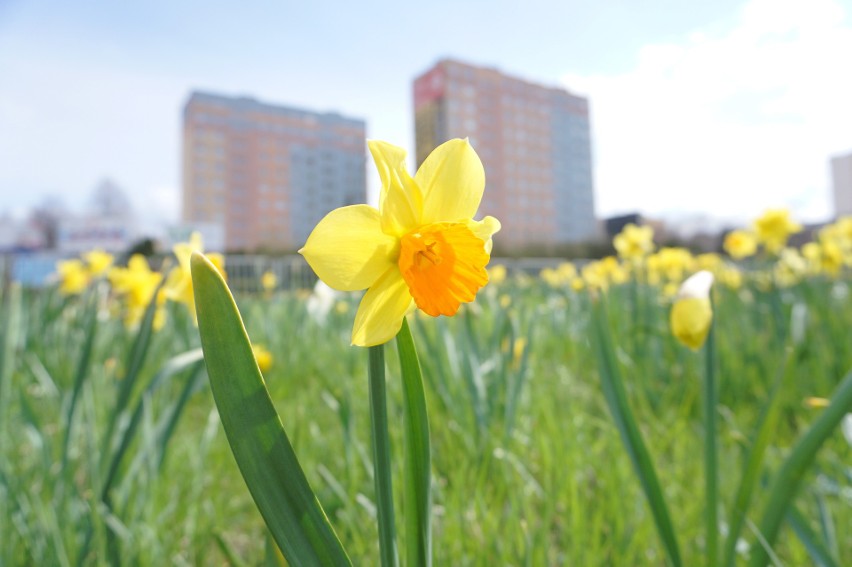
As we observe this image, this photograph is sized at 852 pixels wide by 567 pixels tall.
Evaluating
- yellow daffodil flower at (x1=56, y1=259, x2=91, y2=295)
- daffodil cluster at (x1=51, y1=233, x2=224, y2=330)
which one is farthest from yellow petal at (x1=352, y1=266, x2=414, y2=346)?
yellow daffodil flower at (x1=56, y1=259, x2=91, y2=295)

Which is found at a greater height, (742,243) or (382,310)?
(742,243)

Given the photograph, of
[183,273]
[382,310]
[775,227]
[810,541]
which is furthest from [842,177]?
[382,310]

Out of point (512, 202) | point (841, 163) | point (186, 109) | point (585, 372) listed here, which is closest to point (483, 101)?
point (512, 202)

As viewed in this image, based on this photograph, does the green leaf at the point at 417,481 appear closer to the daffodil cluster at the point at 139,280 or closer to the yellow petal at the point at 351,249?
the yellow petal at the point at 351,249

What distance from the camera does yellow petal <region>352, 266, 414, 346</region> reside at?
12.9 inches

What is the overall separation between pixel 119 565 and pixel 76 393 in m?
0.25

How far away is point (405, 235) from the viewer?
0.36 metres

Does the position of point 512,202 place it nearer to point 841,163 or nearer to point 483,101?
point 483,101

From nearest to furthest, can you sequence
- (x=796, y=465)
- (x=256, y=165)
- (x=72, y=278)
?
1. (x=796, y=465)
2. (x=72, y=278)
3. (x=256, y=165)

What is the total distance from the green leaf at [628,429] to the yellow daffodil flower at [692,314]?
121 mm

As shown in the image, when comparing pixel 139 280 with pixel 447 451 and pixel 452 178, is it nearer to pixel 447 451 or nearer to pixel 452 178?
pixel 447 451

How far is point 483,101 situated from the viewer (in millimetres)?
45031

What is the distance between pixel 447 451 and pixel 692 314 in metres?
0.80

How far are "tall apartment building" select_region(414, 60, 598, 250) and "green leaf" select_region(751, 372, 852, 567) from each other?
4139cm
